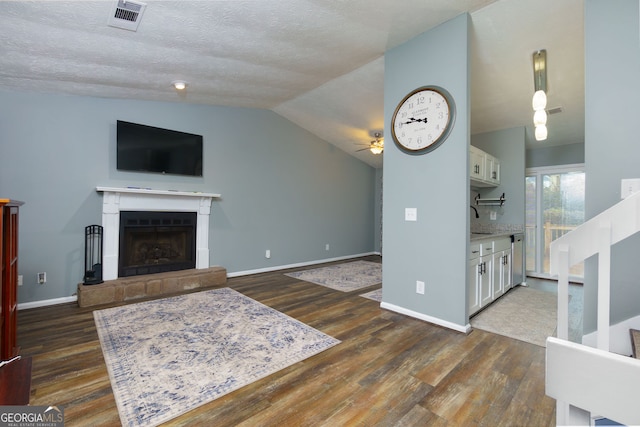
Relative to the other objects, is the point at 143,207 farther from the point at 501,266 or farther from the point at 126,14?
the point at 501,266

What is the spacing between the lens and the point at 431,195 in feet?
9.08

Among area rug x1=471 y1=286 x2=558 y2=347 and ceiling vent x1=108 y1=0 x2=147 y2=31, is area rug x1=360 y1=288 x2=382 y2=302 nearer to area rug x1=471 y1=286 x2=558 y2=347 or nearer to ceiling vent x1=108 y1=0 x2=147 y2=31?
area rug x1=471 y1=286 x2=558 y2=347

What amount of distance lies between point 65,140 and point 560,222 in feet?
24.6

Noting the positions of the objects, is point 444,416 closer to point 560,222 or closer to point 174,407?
point 174,407

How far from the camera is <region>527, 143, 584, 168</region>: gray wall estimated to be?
15.1 feet

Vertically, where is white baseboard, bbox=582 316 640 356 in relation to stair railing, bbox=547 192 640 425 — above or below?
below

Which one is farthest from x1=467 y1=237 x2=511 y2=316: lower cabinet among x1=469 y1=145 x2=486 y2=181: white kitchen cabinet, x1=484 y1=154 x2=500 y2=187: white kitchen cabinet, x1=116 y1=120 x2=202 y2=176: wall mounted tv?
x1=116 y1=120 x2=202 y2=176: wall mounted tv

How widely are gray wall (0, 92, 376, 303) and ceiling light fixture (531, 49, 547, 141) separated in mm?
3809

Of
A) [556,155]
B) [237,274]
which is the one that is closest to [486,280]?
[556,155]

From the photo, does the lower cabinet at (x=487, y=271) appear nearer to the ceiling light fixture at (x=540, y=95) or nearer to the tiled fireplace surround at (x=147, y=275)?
the ceiling light fixture at (x=540, y=95)

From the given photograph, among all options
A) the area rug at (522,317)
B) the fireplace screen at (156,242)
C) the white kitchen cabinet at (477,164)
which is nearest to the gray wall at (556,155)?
the white kitchen cabinet at (477,164)

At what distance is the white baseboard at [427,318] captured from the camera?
256 cm

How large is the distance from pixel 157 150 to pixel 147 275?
5.77 ft

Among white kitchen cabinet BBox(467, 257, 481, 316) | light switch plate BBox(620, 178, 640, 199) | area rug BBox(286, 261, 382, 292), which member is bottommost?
area rug BBox(286, 261, 382, 292)
